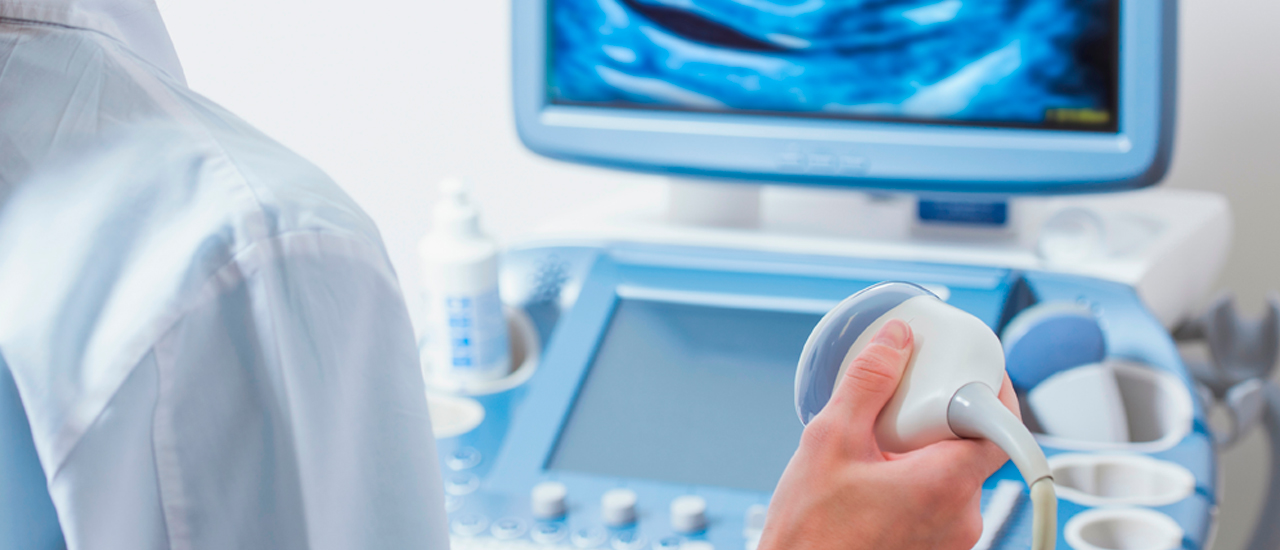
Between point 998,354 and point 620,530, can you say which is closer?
point 998,354

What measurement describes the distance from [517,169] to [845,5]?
0.61m

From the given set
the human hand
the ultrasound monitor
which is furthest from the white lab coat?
the ultrasound monitor

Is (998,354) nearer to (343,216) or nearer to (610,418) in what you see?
(343,216)

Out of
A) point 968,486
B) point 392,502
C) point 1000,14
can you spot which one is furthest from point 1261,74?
point 392,502

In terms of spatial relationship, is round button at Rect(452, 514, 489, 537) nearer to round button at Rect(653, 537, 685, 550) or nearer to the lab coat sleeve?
round button at Rect(653, 537, 685, 550)

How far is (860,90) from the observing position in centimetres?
93

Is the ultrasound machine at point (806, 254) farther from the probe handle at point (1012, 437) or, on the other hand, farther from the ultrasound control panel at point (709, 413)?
the probe handle at point (1012, 437)

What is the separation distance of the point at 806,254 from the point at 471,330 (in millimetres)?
307

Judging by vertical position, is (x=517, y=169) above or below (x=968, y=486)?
below

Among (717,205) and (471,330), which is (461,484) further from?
(717,205)

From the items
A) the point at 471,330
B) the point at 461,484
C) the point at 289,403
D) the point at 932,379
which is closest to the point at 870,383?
the point at 932,379

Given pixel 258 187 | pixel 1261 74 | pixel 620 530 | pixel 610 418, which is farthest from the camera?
pixel 1261 74

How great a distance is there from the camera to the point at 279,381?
39 cm

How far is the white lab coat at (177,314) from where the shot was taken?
0.37 m
